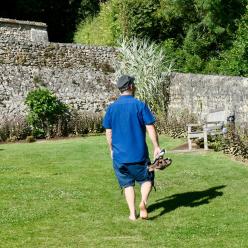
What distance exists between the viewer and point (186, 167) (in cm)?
1021

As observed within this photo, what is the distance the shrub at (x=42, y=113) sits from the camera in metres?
17.7

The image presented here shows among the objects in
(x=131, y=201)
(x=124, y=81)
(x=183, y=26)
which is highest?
(x=183, y=26)

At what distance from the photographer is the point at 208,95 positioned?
16031mm

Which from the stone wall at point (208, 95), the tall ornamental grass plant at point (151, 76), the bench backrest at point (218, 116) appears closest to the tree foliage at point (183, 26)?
the tall ornamental grass plant at point (151, 76)

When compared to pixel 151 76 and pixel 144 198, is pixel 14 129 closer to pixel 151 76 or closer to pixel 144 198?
pixel 151 76

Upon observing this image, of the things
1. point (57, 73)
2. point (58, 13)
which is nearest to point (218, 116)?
point (57, 73)

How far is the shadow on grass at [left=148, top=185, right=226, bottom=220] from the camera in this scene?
7.01 m

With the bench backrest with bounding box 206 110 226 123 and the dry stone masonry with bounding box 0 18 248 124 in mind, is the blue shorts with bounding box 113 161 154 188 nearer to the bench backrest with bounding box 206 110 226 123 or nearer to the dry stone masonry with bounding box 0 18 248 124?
the bench backrest with bounding box 206 110 226 123

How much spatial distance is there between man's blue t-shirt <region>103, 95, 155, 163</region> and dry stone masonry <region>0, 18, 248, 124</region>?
945 cm

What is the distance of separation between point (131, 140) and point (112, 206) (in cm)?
110

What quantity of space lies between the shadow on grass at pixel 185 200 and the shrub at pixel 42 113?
1038 centimetres

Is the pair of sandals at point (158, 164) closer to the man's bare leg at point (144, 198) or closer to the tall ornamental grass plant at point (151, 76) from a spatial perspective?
the man's bare leg at point (144, 198)

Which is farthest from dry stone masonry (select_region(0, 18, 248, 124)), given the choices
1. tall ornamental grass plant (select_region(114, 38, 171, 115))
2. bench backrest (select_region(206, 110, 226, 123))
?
bench backrest (select_region(206, 110, 226, 123))

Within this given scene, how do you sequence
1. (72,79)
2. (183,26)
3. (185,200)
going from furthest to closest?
(183,26) → (72,79) → (185,200)
